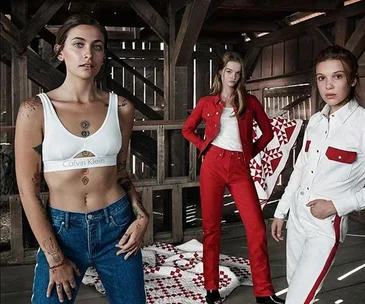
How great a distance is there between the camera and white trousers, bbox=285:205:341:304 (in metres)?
1.98

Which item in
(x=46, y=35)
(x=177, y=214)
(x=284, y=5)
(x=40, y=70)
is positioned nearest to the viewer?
(x=177, y=214)

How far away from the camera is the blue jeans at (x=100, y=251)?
168 centimetres

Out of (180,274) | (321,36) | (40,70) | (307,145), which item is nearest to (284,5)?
(321,36)

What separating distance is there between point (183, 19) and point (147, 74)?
17.2 feet

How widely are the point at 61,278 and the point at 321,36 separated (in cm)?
569

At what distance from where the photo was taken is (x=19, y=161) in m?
1.65

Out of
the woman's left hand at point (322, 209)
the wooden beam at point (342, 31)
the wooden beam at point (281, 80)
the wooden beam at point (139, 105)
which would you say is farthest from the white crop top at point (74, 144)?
the wooden beam at point (281, 80)

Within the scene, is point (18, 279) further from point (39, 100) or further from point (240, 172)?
point (39, 100)

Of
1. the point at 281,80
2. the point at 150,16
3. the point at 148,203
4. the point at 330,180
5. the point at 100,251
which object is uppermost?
the point at 150,16

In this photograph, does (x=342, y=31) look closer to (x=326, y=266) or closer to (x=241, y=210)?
(x=241, y=210)

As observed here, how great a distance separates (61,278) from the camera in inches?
64.8

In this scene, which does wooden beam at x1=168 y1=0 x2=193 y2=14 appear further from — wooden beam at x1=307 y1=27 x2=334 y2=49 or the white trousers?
the white trousers

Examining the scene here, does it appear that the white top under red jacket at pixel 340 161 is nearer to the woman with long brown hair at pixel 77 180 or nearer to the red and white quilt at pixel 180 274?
the woman with long brown hair at pixel 77 180

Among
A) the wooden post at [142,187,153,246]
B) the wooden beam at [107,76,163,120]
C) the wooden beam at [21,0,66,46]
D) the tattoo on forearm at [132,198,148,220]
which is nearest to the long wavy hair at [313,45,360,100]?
the tattoo on forearm at [132,198,148,220]
